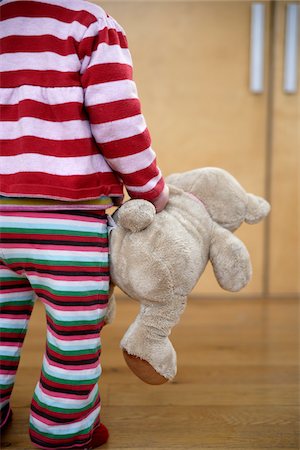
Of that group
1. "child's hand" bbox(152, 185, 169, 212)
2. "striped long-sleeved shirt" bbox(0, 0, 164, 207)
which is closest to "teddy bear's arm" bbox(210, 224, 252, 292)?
"child's hand" bbox(152, 185, 169, 212)

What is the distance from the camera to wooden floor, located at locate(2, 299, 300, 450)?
109 cm

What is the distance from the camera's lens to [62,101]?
2.98ft

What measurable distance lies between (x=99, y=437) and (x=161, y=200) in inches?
17.7

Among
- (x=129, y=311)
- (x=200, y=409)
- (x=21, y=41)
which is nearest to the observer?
(x=21, y=41)

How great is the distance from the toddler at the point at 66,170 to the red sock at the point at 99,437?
0.14ft

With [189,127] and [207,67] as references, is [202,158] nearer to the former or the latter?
[189,127]

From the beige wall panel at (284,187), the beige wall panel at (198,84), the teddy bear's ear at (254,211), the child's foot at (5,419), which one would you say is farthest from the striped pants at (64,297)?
the beige wall panel at (284,187)

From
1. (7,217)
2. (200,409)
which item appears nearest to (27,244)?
(7,217)

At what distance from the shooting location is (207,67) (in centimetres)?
197

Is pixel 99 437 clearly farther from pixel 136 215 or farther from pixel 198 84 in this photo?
pixel 198 84

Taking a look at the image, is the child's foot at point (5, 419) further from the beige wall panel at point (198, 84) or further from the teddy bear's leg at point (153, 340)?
the beige wall panel at point (198, 84)

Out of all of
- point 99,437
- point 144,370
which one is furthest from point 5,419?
point 144,370

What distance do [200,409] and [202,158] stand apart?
40.7 inches

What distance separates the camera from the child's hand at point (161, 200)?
3.23ft
